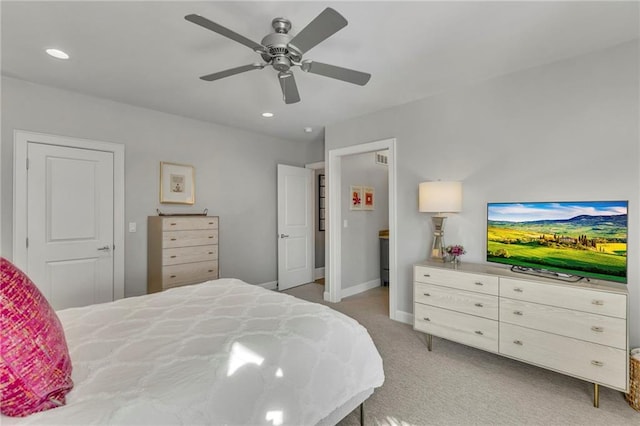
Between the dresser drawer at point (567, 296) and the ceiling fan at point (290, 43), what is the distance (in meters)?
1.94

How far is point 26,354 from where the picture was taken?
0.94 metres

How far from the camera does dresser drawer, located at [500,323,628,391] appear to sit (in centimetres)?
189

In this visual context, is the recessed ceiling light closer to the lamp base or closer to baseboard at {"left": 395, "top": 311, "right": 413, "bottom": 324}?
the lamp base

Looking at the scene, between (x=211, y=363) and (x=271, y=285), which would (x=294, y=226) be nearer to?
(x=271, y=285)

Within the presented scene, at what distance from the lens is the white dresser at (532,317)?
1.92 m

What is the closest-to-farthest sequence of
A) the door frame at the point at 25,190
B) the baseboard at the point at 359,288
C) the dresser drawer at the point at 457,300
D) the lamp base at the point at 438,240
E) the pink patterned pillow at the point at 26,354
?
1. the pink patterned pillow at the point at 26,354
2. the dresser drawer at the point at 457,300
3. the door frame at the point at 25,190
4. the lamp base at the point at 438,240
5. the baseboard at the point at 359,288

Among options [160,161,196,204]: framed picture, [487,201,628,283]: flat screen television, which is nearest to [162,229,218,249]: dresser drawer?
[160,161,196,204]: framed picture

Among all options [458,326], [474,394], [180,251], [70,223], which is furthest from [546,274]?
[70,223]

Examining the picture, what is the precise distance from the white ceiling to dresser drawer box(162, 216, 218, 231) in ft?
4.40

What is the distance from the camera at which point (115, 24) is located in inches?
77.4

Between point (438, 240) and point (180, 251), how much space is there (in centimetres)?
287

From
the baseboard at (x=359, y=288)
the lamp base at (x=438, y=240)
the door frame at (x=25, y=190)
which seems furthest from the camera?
the baseboard at (x=359, y=288)

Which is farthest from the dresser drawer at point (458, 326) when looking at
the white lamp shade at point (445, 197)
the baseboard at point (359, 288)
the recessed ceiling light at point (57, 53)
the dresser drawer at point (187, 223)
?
the recessed ceiling light at point (57, 53)

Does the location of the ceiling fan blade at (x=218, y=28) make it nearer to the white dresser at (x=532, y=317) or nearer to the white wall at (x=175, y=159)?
the white dresser at (x=532, y=317)
